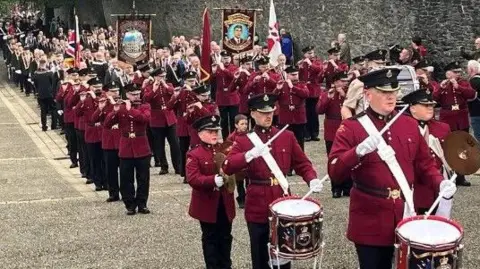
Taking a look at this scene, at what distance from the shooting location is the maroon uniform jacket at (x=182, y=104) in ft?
44.7

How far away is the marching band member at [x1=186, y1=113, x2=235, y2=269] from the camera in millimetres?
7805

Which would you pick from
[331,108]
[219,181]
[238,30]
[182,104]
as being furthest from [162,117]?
[219,181]

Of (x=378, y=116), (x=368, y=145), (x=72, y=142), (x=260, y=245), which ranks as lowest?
(x=72, y=142)

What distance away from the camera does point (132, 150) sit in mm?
11352

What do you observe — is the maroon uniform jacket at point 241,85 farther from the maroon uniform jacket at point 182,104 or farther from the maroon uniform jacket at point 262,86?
the maroon uniform jacket at point 182,104

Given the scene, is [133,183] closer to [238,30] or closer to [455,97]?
[455,97]

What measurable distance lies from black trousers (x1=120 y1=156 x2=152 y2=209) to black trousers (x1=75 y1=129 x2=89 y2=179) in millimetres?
3151

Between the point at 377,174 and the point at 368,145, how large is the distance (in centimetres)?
44

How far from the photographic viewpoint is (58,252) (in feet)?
30.0

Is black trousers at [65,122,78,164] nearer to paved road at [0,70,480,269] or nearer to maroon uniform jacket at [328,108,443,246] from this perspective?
paved road at [0,70,480,269]

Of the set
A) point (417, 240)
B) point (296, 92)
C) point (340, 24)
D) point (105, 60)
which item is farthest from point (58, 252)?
point (340, 24)

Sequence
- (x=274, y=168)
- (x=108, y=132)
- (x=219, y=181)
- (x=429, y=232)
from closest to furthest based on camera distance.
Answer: (x=429, y=232) → (x=274, y=168) → (x=219, y=181) → (x=108, y=132)

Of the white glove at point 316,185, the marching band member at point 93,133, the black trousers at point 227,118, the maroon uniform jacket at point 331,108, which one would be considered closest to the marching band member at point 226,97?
the black trousers at point 227,118

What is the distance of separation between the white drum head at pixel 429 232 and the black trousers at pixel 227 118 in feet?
38.0
